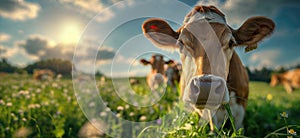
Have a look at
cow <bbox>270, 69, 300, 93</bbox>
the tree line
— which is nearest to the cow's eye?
the tree line

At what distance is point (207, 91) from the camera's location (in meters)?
2.04

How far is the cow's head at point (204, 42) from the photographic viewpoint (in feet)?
6.83

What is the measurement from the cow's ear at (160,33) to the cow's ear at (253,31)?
0.58 m

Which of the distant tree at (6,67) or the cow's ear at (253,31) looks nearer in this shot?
the cow's ear at (253,31)

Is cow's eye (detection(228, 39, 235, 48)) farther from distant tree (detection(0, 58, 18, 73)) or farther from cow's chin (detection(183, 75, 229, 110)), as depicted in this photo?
distant tree (detection(0, 58, 18, 73))

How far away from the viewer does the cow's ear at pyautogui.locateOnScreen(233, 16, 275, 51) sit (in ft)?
8.89

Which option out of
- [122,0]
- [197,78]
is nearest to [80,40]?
[122,0]

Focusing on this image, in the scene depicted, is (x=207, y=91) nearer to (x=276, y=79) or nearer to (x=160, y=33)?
(x=160, y=33)

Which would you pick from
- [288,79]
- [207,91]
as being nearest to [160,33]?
[207,91]

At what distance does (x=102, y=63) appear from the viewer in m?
2.80

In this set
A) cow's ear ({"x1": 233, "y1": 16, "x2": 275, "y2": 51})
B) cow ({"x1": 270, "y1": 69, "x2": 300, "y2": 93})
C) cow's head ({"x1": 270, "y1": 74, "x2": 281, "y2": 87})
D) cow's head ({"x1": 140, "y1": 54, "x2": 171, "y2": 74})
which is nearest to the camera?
cow's ear ({"x1": 233, "y1": 16, "x2": 275, "y2": 51})

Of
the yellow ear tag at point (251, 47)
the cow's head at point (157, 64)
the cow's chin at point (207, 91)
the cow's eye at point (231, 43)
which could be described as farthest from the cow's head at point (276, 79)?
the cow's chin at point (207, 91)

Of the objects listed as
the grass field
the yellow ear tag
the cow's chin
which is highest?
the yellow ear tag

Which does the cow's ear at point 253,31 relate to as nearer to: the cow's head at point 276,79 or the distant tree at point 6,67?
the distant tree at point 6,67
